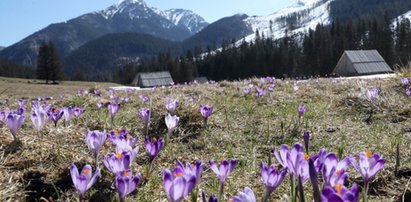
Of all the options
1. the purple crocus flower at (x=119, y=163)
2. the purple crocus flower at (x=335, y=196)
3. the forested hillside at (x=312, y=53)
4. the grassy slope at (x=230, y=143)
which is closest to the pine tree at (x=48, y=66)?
the forested hillside at (x=312, y=53)

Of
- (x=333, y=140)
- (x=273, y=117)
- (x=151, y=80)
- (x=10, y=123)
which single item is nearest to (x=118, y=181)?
(x=10, y=123)

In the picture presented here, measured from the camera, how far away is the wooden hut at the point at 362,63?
36.2 m

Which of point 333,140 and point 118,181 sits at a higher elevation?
point 118,181

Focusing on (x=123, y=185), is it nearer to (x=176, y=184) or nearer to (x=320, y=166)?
(x=176, y=184)

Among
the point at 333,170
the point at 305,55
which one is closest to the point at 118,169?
the point at 333,170

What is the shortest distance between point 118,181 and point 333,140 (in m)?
2.42

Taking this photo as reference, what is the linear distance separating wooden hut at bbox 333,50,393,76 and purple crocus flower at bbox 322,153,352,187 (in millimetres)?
35969

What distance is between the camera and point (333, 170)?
1.42 m

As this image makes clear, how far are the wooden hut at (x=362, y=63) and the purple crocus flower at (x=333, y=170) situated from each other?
118 feet

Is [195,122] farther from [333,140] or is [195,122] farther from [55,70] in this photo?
[55,70]

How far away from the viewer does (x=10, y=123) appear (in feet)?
8.45

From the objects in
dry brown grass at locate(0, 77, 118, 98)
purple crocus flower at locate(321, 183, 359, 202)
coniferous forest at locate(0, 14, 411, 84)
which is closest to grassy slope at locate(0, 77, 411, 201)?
purple crocus flower at locate(321, 183, 359, 202)

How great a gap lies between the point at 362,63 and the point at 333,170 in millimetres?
38727

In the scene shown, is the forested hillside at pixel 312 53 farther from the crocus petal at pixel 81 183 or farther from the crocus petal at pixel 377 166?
the crocus petal at pixel 81 183
